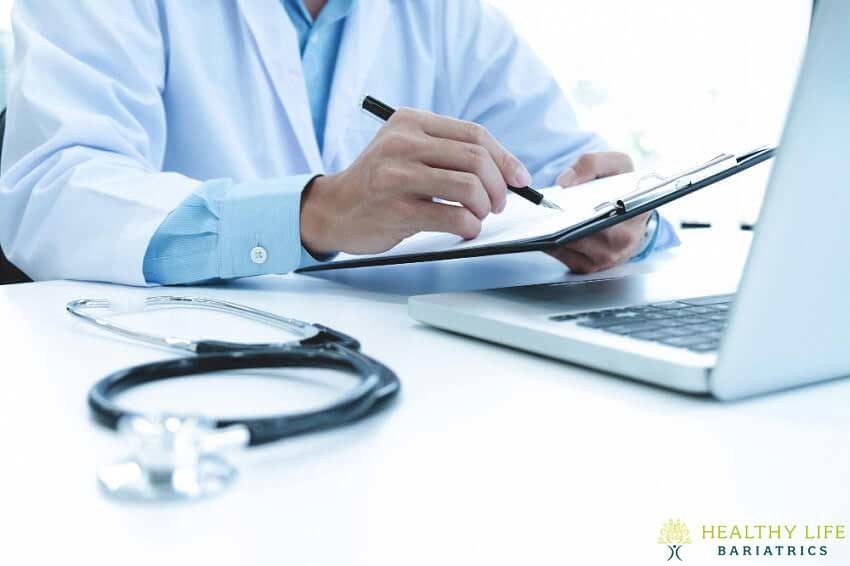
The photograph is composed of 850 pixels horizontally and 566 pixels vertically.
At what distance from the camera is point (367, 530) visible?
10.1 inches

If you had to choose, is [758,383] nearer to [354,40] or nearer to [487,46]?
[354,40]

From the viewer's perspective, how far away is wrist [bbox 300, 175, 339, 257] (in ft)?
2.37

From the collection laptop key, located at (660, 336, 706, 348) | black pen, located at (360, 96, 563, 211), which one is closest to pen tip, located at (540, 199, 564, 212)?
black pen, located at (360, 96, 563, 211)

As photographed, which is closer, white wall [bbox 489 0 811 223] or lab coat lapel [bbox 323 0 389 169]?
lab coat lapel [bbox 323 0 389 169]

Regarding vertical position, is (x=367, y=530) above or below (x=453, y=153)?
below

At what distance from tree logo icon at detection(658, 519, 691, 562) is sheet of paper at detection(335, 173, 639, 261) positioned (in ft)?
0.84

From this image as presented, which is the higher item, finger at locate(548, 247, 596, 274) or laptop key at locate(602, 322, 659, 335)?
finger at locate(548, 247, 596, 274)

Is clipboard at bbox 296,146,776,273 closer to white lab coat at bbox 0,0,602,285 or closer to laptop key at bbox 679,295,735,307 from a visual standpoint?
laptop key at bbox 679,295,735,307

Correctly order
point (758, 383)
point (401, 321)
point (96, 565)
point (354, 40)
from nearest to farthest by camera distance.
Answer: point (96, 565), point (758, 383), point (401, 321), point (354, 40)

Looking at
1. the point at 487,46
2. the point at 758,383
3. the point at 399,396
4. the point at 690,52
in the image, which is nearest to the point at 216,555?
the point at 399,396

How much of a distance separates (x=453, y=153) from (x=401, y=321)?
155 mm

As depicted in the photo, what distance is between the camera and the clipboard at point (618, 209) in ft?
1.68

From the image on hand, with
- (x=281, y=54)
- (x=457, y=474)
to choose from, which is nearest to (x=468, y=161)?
(x=457, y=474)

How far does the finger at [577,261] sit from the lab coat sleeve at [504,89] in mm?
505
